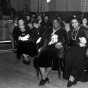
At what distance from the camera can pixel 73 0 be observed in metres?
19.1

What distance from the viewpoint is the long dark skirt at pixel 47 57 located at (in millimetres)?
7074

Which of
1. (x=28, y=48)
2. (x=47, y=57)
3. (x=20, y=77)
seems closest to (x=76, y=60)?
(x=47, y=57)

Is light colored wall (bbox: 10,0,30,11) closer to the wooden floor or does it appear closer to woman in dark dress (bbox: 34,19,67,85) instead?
the wooden floor

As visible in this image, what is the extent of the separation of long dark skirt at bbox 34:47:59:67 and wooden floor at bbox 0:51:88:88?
51 cm

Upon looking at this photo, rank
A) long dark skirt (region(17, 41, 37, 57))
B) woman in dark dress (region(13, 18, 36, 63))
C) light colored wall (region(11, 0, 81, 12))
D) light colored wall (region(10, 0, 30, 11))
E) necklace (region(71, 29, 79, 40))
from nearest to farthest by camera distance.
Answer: necklace (region(71, 29, 79, 40)) < woman in dark dress (region(13, 18, 36, 63)) < long dark skirt (region(17, 41, 37, 57)) < light colored wall (region(11, 0, 81, 12)) < light colored wall (region(10, 0, 30, 11))

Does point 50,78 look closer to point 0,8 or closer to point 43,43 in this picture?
point 43,43

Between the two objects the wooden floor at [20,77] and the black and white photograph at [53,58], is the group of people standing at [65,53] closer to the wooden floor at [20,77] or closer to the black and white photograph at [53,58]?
the black and white photograph at [53,58]

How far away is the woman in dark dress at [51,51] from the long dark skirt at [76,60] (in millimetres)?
290

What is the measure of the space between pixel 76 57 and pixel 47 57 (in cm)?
69

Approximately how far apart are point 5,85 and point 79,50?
1952 millimetres

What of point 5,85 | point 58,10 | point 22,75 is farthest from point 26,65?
point 58,10

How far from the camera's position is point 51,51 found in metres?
7.20

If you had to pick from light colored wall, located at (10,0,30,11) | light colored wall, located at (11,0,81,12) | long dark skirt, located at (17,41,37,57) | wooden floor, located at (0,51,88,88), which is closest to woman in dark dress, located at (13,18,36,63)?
long dark skirt, located at (17,41,37,57)

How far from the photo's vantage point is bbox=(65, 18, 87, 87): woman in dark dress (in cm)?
703
